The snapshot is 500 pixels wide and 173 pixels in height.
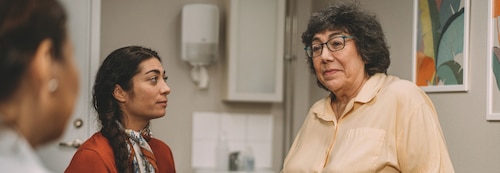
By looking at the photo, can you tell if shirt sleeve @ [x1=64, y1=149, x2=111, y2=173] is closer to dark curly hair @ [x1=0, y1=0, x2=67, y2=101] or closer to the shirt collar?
the shirt collar

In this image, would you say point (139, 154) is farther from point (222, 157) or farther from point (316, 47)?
point (222, 157)

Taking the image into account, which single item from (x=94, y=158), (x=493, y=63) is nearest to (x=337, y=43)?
(x=493, y=63)

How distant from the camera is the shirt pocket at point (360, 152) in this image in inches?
70.8

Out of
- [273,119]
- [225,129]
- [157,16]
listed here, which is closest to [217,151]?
[225,129]

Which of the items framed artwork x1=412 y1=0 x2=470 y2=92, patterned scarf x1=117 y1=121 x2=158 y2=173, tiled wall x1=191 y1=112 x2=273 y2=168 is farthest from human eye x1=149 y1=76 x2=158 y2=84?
tiled wall x1=191 y1=112 x2=273 y2=168

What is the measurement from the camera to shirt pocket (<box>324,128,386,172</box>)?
1799mm

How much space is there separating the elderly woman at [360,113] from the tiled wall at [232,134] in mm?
1496

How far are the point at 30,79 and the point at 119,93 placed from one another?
1411 mm

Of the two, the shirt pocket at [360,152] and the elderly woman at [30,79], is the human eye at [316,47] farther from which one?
the elderly woman at [30,79]

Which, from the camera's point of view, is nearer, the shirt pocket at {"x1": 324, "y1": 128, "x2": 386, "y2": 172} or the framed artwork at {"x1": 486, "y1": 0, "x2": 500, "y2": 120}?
the shirt pocket at {"x1": 324, "y1": 128, "x2": 386, "y2": 172}

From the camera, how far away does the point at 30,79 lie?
0.58 m

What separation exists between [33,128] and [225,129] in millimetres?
3060

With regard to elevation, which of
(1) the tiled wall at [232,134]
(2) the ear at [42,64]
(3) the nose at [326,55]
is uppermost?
(3) the nose at [326,55]

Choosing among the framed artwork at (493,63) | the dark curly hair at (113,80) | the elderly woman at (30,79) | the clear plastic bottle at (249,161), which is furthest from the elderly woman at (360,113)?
the clear plastic bottle at (249,161)
